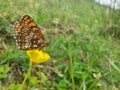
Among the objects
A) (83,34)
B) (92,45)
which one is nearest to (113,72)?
(92,45)

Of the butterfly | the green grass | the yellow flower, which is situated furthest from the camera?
the green grass

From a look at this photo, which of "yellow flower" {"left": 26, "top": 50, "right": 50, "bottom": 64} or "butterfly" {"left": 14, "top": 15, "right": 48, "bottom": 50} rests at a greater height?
"butterfly" {"left": 14, "top": 15, "right": 48, "bottom": 50}

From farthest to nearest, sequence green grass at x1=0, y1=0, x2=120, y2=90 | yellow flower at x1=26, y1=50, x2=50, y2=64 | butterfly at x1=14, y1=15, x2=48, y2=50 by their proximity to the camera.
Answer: green grass at x1=0, y1=0, x2=120, y2=90 → butterfly at x1=14, y1=15, x2=48, y2=50 → yellow flower at x1=26, y1=50, x2=50, y2=64

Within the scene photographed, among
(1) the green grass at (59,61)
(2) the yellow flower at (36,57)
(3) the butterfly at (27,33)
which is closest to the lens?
(2) the yellow flower at (36,57)

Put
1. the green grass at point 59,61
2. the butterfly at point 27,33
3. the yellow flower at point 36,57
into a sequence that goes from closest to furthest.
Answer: the yellow flower at point 36,57 < the butterfly at point 27,33 < the green grass at point 59,61

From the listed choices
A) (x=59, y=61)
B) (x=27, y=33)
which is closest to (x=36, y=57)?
(x=27, y=33)

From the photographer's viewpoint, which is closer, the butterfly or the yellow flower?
the yellow flower

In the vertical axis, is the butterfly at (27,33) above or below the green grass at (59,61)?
above

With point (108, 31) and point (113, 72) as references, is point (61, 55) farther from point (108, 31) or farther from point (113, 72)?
point (108, 31)
